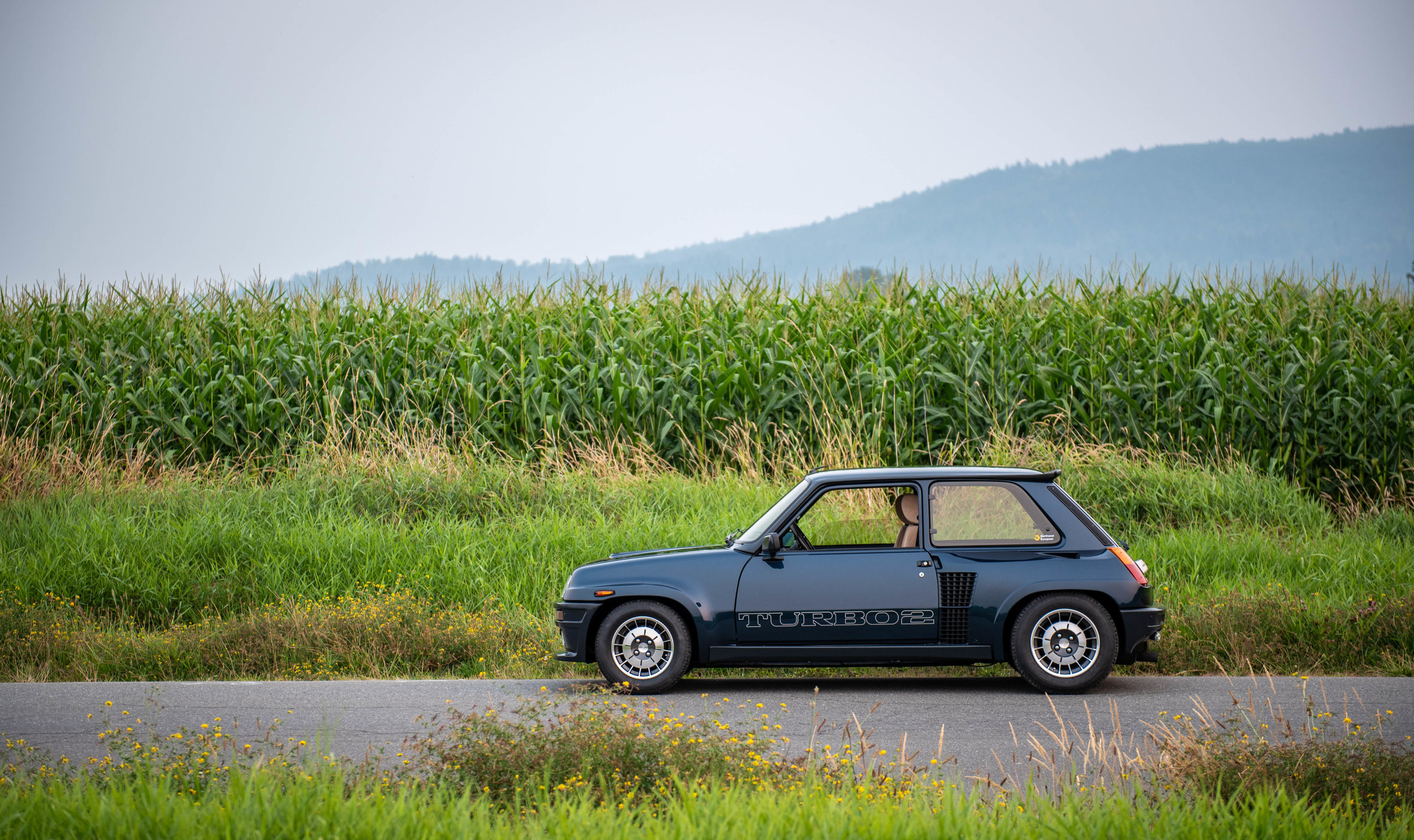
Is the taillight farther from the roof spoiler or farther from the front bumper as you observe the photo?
the front bumper

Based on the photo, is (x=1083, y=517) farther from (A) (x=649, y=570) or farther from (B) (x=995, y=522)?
(A) (x=649, y=570)

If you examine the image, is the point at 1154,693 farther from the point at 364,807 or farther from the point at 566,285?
the point at 566,285

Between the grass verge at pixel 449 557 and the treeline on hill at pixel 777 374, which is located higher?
the treeline on hill at pixel 777 374

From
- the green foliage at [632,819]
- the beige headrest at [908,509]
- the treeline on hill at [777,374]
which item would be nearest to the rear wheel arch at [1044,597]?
the beige headrest at [908,509]

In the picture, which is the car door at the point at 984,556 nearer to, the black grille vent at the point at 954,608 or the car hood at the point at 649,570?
the black grille vent at the point at 954,608

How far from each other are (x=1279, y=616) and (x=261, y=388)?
12977 mm

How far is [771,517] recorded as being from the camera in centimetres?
793

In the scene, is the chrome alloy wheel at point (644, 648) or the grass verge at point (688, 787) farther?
the chrome alloy wheel at point (644, 648)

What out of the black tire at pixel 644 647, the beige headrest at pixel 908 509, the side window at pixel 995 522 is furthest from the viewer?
the beige headrest at pixel 908 509

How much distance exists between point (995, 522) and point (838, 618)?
1361 millimetres

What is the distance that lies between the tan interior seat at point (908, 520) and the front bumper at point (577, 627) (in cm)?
220

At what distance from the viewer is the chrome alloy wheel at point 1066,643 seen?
7.41 metres

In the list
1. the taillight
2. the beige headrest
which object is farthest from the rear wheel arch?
the beige headrest

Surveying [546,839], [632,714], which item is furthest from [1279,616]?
[546,839]
